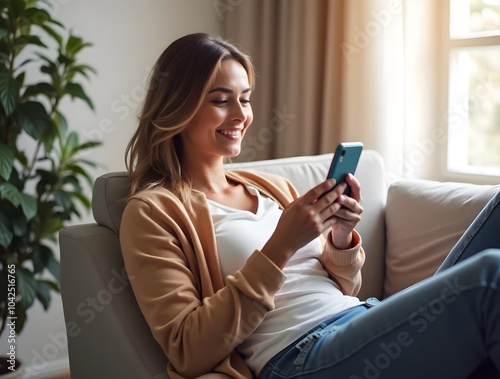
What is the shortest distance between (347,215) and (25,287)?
139 cm

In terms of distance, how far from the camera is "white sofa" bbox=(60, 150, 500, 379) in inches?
64.6

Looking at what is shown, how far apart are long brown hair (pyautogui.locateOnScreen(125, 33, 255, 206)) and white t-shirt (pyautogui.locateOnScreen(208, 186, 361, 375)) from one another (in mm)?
133

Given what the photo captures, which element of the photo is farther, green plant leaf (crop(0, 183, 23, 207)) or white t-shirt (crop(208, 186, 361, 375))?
green plant leaf (crop(0, 183, 23, 207))

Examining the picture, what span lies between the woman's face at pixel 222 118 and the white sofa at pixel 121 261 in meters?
0.22

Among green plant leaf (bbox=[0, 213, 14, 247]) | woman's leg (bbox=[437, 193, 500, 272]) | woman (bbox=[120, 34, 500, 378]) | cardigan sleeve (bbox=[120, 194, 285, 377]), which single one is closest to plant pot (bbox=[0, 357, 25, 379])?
green plant leaf (bbox=[0, 213, 14, 247])

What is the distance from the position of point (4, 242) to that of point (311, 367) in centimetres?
144

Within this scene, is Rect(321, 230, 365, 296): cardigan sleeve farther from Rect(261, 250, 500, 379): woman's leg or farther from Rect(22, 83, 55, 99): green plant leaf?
Rect(22, 83, 55, 99): green plant leaf

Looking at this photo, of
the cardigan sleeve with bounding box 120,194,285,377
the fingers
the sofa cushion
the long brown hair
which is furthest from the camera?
the sofa cushion

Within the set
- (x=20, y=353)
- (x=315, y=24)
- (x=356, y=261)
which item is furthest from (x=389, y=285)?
(x=20, y=353)

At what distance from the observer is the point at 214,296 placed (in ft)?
4.97

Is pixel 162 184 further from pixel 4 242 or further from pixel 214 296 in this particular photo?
pixel 4 242

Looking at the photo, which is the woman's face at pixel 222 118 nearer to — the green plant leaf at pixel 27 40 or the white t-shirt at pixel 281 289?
the white t-shirt at pixel 281 289

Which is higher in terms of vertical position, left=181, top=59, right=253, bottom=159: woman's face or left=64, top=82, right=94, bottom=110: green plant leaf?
left=64, top=82, right=94, bottom=110: green plant leaf

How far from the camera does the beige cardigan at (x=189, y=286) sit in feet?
4.85
